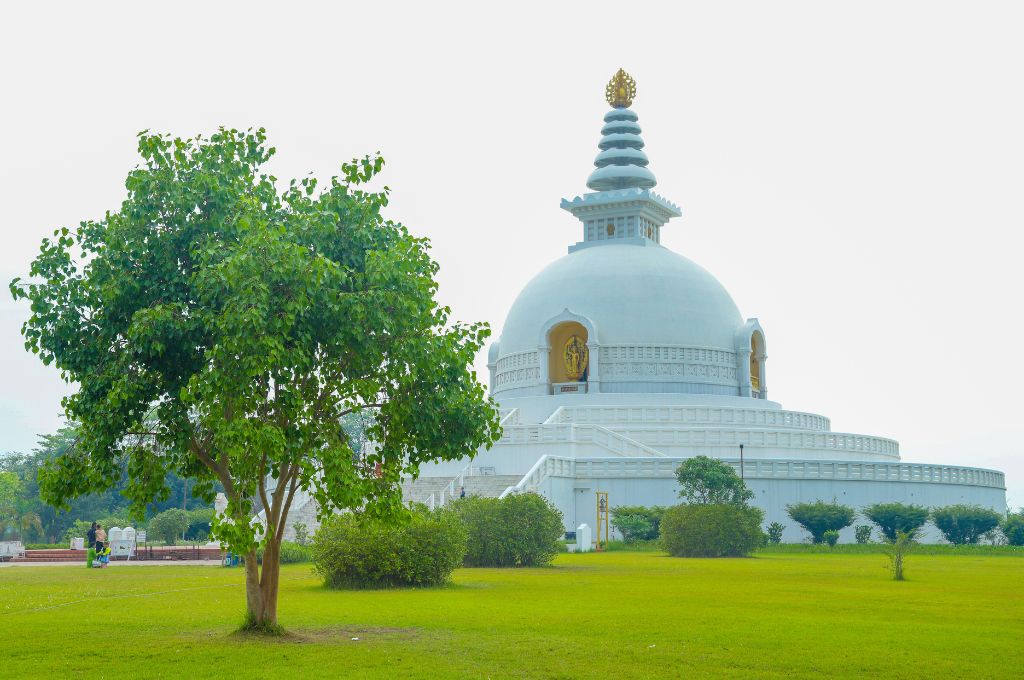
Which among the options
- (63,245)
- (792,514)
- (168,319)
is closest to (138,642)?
(168,319)

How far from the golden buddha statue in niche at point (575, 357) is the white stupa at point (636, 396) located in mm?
66

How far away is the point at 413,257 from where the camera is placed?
15.1 meters

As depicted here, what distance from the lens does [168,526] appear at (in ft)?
147

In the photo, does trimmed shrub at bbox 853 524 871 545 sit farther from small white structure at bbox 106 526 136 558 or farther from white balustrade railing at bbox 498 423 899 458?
small white structure at bbox 106 526 136 558

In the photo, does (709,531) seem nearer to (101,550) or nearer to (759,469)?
(759,469)

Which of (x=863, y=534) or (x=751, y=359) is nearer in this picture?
(x=863, y=534)

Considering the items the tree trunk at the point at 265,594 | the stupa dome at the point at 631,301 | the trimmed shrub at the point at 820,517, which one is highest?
the stupa dome at the point at 631,301

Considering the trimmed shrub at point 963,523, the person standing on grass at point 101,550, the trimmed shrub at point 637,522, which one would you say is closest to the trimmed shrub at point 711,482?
the trimmed shrub at point 637,522

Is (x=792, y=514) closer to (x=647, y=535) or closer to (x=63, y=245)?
(x=647, y=535)

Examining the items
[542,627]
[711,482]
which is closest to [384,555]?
[542,627]

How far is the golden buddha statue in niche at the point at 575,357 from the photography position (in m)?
52.5

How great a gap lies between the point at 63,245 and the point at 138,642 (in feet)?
15.2

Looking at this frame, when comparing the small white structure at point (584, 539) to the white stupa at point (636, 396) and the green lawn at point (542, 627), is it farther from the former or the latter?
the green lawn at point (542, 627)

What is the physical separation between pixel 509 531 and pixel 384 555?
6.47 meters
